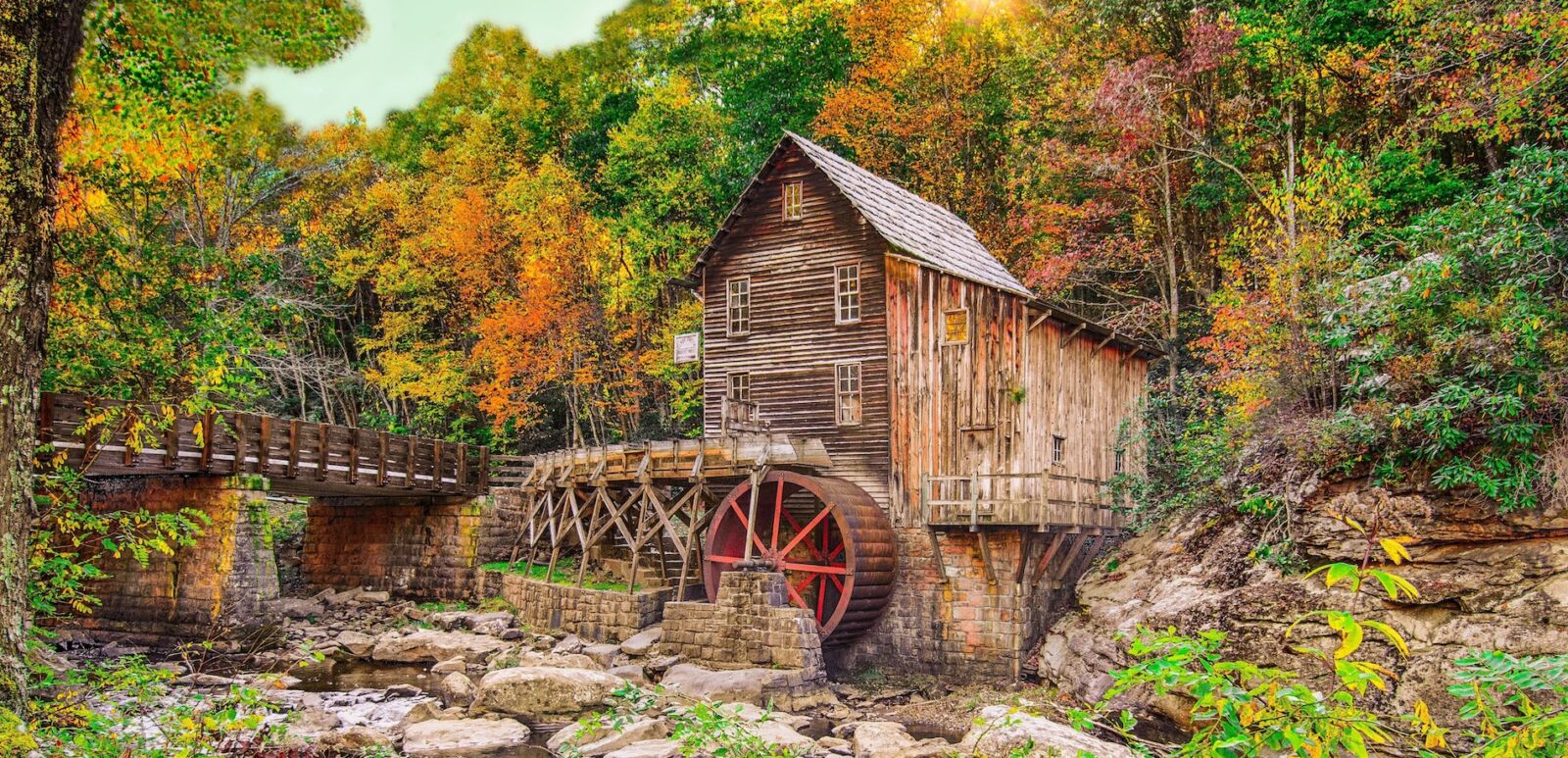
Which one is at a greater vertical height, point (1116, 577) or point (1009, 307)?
point (1009, 307)

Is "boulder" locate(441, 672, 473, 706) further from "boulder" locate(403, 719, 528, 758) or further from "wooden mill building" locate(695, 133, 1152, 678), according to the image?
"wooden mill building" locate(695, 133, 1152, 678)

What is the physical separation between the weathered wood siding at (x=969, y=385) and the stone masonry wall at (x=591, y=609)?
4.80 m

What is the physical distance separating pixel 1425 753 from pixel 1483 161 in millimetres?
17472

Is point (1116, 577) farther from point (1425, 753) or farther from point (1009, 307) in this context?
point (1425, 753)

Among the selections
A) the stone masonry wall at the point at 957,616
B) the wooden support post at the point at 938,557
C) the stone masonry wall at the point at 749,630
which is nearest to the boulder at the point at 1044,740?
the stone masonry wall at the point at 749,630

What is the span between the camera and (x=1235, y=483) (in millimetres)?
15039

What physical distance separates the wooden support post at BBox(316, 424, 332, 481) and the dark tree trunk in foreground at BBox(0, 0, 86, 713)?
17.6 m

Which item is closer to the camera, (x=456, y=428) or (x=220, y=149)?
(x=220, y=149)

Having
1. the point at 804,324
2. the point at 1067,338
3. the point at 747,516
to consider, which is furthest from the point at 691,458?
the point at 1067,338

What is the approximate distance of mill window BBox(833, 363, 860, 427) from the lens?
19062mm

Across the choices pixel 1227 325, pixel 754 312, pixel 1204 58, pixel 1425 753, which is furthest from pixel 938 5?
pixel 1425 753

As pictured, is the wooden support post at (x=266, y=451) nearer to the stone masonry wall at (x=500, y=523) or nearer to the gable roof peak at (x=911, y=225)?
the stone masonry wall at (x=500, y=523)

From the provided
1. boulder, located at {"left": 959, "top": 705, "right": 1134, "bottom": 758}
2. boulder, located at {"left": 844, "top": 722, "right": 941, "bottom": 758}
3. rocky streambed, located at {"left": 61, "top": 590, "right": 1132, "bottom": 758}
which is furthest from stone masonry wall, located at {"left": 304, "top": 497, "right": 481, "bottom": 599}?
boulder, located at {"left": 959, "top": 705, "right": 1134, "bottom": 758}

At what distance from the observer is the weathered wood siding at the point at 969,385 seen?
17922mm
